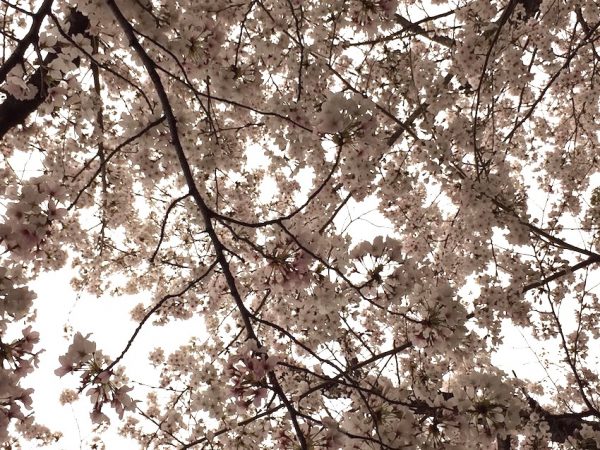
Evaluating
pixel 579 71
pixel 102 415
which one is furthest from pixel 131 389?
pixel 579 71

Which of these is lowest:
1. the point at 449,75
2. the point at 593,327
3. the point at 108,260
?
the point at 593,327

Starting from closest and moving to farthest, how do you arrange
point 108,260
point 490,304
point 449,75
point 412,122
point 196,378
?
point 196,378 → point 490,304 → point 412,122 → point 449,75 → point 108,260

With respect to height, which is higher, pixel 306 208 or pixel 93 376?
pixel 306 208

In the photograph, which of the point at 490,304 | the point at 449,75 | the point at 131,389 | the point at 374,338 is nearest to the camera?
the point at 131,389

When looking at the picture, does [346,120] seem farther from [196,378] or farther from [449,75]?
[449,75]

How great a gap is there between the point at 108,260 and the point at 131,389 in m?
5.27

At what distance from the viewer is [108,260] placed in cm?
690

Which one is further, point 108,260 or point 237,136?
point 108,260

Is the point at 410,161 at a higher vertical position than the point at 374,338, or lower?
higher

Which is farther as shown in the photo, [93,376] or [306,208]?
[306,208]

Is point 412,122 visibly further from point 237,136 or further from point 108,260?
point 108,260

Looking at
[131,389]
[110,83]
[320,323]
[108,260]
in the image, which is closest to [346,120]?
[131,389]

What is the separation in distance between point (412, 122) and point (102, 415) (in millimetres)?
4148

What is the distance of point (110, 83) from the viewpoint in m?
5.98
